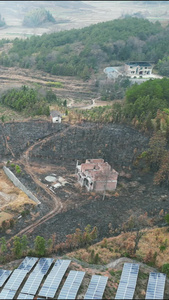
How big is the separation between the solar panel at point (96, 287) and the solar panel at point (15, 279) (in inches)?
129

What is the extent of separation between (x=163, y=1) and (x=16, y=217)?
89.0m

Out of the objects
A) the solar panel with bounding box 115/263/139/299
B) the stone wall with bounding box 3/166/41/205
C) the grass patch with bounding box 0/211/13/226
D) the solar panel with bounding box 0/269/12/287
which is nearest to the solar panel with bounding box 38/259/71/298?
the solar panel with bounding box 0/269/12/287

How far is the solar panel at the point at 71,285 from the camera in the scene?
17.6 meters

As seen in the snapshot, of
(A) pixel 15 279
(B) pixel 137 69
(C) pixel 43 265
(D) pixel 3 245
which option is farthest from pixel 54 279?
(B) pixel 137 69

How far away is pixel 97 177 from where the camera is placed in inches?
1142

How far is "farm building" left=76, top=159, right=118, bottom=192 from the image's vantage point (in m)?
29.1

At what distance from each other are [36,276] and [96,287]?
2990mm

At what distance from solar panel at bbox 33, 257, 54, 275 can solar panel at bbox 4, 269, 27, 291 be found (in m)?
0.69

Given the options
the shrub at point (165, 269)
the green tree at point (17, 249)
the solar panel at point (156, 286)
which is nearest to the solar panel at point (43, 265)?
the green tree at point (17, 249)

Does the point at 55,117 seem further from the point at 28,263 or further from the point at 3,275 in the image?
the point at 3,275

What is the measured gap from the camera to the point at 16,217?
25.6 meters

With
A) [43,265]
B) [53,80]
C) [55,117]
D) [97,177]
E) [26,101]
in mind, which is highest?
[26,101]

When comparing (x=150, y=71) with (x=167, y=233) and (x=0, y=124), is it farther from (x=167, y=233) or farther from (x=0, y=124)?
(x=167, y=233)

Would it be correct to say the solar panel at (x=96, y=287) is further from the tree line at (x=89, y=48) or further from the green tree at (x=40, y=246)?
the tree line at (x=89, y=48)
